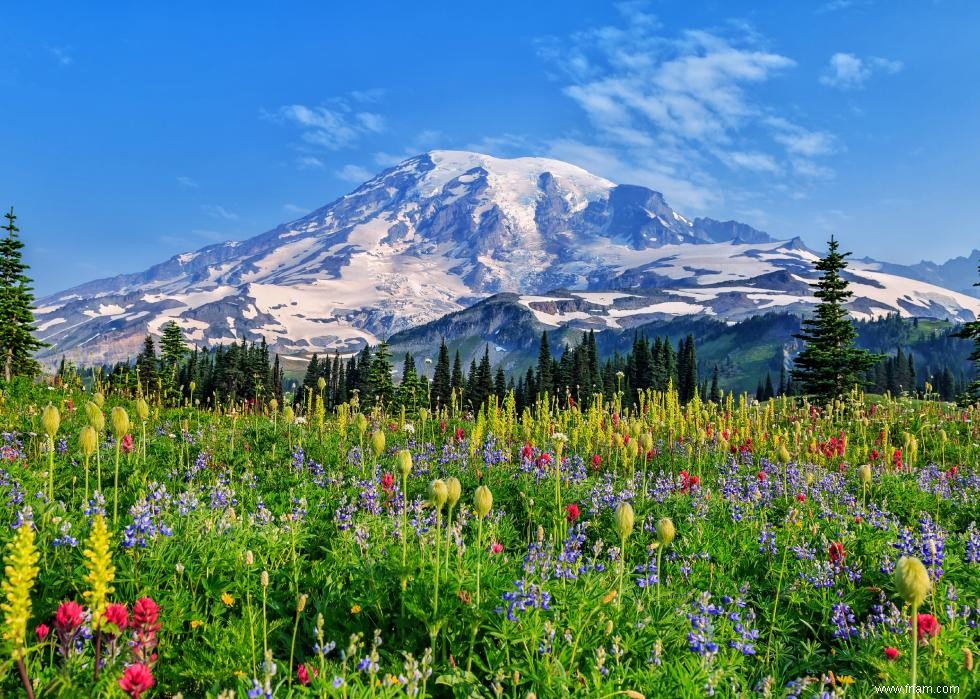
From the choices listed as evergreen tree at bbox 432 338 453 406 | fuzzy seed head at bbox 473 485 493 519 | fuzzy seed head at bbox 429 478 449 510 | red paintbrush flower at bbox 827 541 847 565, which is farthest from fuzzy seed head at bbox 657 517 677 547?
evergreen tree at bbox 432 338 453 406

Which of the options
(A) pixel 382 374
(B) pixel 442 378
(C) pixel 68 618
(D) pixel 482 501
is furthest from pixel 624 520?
(B) pixel 442 378

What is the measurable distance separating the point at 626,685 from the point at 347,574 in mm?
2034

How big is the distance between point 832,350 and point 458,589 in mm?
33842

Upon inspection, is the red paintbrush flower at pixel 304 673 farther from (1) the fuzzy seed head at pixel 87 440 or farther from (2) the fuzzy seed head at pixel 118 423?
(2) the fuzzy seed head at pixel 118 423

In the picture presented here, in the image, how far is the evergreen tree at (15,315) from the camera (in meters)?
30.9

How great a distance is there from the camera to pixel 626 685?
3.14m

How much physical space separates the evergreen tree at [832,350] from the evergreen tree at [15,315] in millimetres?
39903

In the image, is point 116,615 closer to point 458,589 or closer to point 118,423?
point 458,589

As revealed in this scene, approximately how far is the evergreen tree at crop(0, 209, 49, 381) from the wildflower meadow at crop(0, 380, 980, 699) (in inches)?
1155

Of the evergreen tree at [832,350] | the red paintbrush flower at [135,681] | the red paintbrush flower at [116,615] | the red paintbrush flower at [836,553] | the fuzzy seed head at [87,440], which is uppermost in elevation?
the evergreen tree at [832,350]

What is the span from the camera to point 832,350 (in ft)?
104

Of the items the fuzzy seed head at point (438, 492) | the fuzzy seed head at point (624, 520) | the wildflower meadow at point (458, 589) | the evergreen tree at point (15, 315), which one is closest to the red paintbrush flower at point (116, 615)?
the wildflower meadow at point (458, 589)

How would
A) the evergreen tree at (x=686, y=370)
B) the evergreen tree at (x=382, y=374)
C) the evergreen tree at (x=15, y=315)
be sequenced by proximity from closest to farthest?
the evergreen tree at (x=15, y=315), the evergreen tree at (x=382, y=374), the evergreen tree at (x=686, y=370)

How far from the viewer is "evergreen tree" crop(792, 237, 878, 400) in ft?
103
